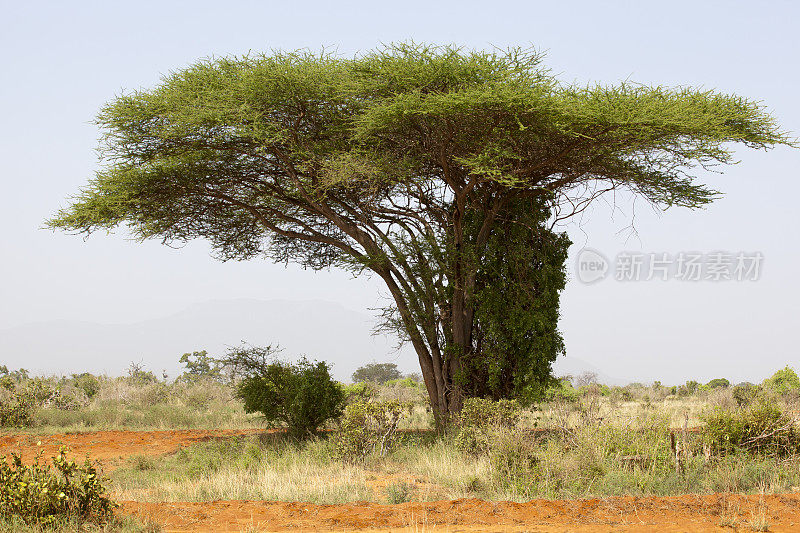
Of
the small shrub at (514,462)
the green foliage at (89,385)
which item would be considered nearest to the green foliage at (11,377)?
the green foliage at (89,385)

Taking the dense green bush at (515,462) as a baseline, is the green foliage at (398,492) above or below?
below

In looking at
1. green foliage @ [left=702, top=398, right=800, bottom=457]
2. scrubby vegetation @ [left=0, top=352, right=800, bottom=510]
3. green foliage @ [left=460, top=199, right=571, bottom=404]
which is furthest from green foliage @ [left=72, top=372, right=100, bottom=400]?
green foliage @ [left=702, top=398, right=800, bottom=457]

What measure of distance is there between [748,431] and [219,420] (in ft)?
53.0

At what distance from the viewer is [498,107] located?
12.5m

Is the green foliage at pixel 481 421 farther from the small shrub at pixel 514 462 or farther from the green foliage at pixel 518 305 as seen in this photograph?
the small shrub at pixel 514 462

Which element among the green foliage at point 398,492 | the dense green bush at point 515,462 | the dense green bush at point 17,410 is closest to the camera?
the green foliage at point 398,492

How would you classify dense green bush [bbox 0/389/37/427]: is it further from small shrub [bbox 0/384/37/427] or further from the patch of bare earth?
the patch of bare earth

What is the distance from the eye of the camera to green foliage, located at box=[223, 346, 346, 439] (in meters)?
15.6

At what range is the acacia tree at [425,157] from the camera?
13.0 m

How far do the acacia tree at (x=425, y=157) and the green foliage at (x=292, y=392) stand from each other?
2.24 metres

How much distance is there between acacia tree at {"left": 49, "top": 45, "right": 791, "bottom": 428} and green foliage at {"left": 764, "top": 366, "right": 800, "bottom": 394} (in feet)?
53.0

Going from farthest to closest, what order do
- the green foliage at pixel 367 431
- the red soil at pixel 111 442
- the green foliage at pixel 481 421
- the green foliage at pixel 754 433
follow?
the red soil at pixel 111 442, the green foliage at pixel 367 431, the green foliage at pixel 481 421, the green foliage at pixel 754 433

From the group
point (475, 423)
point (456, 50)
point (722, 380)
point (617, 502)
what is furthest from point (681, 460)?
point (722, 380)

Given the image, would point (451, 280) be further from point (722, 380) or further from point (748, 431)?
point (722, 380)
